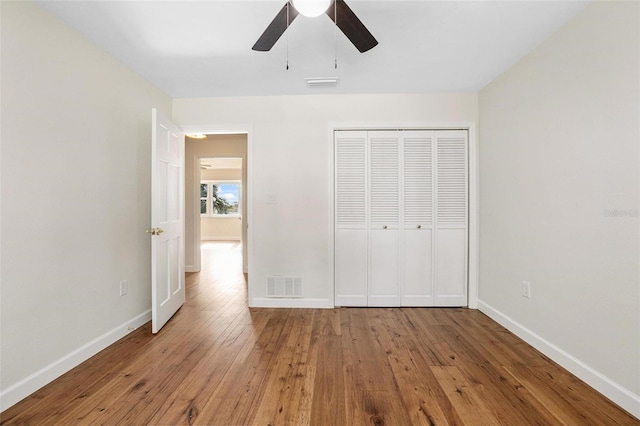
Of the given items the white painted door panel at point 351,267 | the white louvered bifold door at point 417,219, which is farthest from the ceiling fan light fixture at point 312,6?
the white painted door panel at point 351,267

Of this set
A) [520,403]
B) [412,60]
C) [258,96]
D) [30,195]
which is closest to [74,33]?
[30,195]

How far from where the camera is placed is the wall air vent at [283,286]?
3.17 m

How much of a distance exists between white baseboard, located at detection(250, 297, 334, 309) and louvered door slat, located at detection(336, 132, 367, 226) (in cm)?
94

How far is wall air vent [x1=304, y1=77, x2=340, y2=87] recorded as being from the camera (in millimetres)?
2617

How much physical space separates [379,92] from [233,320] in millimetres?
2965

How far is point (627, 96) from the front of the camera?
1590 millimetres

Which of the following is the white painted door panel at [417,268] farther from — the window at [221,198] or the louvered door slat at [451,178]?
the window at [221,198]

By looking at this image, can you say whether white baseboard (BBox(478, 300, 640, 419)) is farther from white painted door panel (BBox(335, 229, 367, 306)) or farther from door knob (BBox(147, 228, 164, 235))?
door knob (BBox(147, 228, 164, 235))

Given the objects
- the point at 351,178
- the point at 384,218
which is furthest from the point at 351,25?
the point at 384,218

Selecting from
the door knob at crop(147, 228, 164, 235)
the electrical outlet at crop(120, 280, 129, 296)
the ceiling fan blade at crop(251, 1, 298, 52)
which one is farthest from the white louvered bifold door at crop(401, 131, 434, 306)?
the electrical outlet at crop(120, 280, 129, 296)

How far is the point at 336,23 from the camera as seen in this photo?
4.84 ft

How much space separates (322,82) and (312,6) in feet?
4.65

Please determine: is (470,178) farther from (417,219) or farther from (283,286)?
(283,286)

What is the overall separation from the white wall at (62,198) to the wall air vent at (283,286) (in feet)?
4.34
